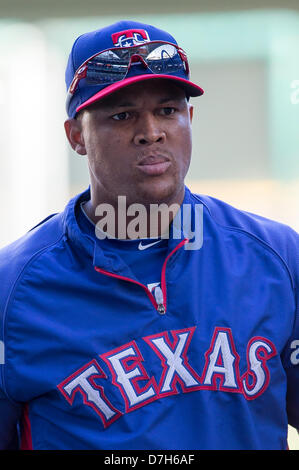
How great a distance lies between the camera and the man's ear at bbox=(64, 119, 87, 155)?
165 cm

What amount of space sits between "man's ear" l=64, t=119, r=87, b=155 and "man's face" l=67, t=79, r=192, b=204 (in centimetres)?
13

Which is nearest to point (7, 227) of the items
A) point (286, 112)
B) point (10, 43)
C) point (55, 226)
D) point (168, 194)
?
point (10, 43)

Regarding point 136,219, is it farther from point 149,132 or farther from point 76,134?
point 76,134

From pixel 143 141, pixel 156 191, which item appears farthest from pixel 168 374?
pixel 143 141

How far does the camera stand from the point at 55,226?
5.21ft

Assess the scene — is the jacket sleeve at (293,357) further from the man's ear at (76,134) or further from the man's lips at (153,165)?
the man's ear at (76,134)

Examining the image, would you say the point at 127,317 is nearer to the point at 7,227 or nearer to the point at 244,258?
the point at 244,258

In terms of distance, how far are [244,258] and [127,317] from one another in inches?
12.1

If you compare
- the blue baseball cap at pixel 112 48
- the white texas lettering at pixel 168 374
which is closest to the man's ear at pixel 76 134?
the blue baseball cap at pixel 112 48

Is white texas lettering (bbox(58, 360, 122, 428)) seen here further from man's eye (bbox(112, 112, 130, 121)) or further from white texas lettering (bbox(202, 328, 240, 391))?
man's eye (bbox(112, 112, 130, 121))

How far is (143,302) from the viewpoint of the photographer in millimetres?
1412

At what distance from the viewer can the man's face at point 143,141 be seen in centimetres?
144

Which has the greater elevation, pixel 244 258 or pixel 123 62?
pixel 123 62

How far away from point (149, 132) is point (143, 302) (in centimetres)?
38
